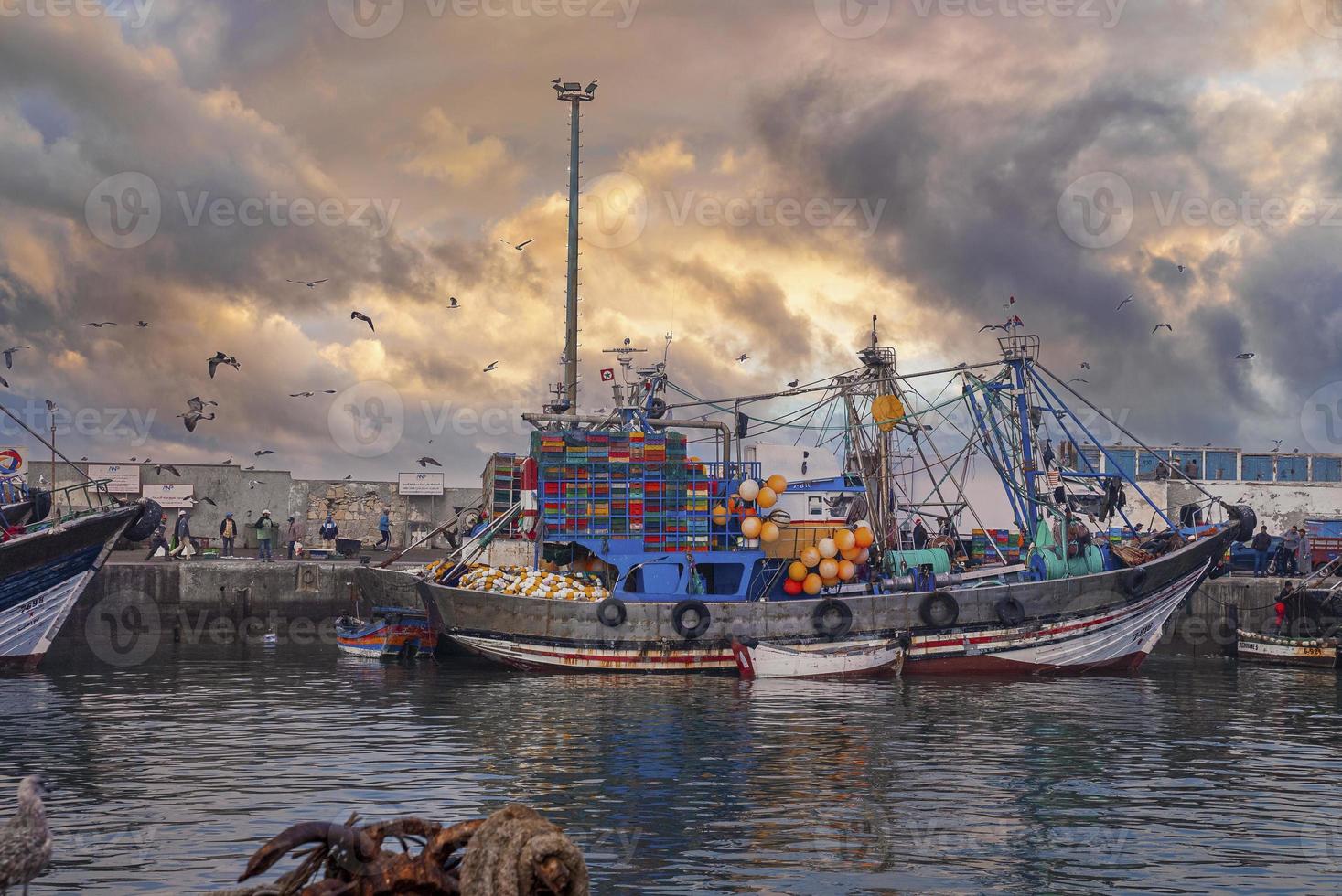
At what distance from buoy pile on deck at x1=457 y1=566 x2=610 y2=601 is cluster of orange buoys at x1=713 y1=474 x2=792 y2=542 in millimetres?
3791

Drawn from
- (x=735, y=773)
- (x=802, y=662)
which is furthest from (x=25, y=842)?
(x=802, y=662)

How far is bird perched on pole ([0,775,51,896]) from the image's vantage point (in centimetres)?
888

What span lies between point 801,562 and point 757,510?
1.91 m

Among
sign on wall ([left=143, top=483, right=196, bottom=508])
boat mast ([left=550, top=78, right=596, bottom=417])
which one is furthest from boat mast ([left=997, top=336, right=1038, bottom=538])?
sign on wall ([left=143, top=483, right=196, bottom=508])

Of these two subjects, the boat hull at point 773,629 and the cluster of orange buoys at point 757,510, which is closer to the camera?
the boat hull at point 773,629

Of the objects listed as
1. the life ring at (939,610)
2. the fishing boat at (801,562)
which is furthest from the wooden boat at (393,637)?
the life ring at (939,610)

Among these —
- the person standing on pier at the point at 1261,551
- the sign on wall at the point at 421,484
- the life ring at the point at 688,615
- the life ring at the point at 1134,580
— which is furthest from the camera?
the sign on wall at the point at 421,484

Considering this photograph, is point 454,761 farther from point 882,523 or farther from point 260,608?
point 260,608

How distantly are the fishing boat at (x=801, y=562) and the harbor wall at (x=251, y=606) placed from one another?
16.5 feet

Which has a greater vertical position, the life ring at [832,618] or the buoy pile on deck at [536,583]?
the buoy pile on deck at [536,583]

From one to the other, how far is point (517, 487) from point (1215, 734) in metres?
21.0

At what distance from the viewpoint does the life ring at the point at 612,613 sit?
3288 cm

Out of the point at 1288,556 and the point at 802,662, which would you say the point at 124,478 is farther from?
the point at 1288,556

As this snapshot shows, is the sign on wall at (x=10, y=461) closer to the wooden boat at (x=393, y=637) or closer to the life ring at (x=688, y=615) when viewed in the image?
the wooden boat at (x=393, y=637)
